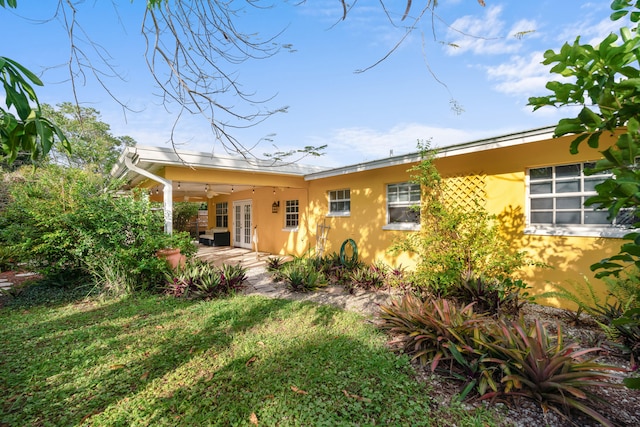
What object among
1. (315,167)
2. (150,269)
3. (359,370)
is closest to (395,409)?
(359,370)

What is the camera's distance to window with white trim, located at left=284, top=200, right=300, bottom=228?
11664 mm

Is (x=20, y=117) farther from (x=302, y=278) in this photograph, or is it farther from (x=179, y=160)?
(x=179, y=160)

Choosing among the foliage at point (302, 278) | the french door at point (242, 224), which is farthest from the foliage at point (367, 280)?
the french door at point (242, 224)

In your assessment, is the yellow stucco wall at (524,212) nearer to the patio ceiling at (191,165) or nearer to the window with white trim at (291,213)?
the patio ceiling at (191,165)

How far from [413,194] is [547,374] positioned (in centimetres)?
543

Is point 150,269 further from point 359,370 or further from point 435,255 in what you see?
point 435,255

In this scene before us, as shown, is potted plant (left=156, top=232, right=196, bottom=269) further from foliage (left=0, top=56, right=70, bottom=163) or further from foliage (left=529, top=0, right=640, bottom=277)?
foliage (left=529, top=0, right=640, bottom=277)

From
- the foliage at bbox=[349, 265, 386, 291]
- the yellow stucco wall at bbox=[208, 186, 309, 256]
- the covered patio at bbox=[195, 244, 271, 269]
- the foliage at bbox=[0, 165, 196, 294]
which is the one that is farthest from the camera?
the yellow stucco wall at bbox=[208, 186, 309, 256]

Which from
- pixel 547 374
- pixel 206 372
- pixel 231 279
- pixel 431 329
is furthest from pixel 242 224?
pixel 547 374

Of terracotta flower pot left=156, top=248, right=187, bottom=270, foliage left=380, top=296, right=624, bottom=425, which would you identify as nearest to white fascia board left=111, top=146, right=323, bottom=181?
terracotta flower pot left=156, top=248, right=187, bottom=270

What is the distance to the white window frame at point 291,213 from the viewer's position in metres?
11.6

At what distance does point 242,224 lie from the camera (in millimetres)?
14547

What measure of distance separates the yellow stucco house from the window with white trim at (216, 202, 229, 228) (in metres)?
4.29

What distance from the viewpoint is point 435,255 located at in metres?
5.55
